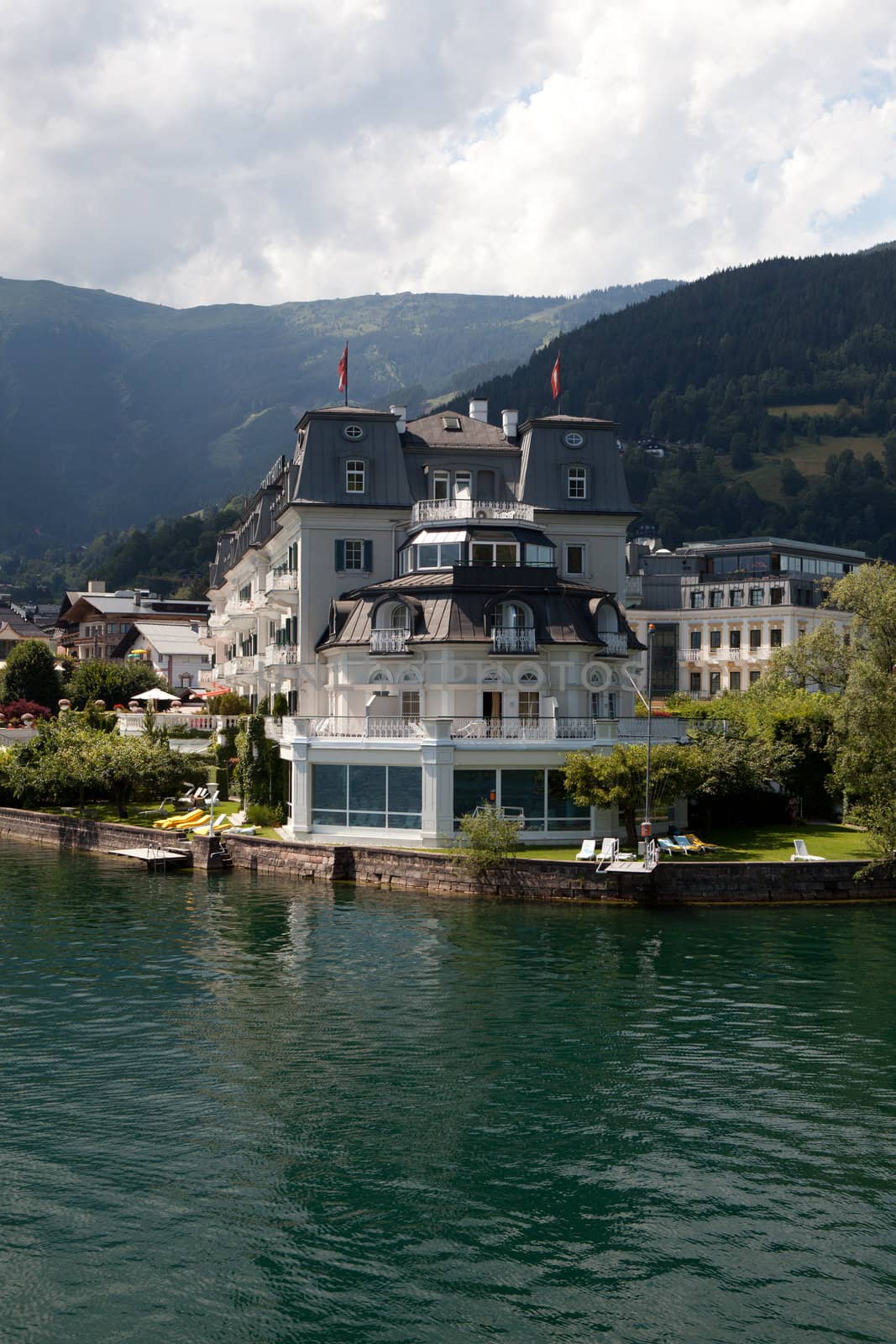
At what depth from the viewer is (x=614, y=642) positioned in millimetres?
64375

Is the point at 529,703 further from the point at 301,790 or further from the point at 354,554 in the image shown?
the point at 354,554

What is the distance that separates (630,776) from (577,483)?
28.1 meters

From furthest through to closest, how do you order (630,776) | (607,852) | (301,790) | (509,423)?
(509,423), (301,790), (630,776), (607,852)

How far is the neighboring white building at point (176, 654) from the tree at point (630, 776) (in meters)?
113

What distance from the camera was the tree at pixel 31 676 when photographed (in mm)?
113875

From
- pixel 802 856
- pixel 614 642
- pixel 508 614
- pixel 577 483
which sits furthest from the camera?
pixel 577 483

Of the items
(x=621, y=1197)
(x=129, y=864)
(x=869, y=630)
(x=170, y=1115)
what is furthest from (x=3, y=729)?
(x=621, y=1197)

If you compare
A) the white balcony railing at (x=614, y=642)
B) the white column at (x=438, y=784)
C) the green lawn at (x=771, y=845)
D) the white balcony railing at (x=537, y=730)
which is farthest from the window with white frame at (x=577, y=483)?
the white column at (x=438, y=784)

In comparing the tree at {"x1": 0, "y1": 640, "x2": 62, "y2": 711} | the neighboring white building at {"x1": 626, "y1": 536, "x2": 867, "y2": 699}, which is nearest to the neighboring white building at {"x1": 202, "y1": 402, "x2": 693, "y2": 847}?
the tree at {"x1": 0, "y1": 640, "x2": 62, "y2": 711}

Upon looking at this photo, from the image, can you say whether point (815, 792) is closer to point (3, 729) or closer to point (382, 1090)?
point (382, 1090)

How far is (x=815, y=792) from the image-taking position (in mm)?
64188

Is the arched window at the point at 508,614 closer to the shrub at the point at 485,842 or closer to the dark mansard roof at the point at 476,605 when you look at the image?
the dark mansard roof at the point at 476,605

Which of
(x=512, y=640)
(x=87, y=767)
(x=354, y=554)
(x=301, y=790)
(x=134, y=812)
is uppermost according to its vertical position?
(x=354, y=554)

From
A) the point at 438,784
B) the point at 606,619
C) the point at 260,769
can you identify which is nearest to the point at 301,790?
the point at 438,784
